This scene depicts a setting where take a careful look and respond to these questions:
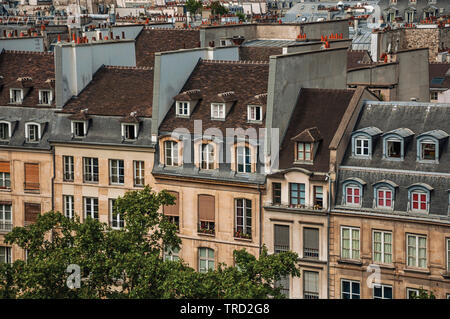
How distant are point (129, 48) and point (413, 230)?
25.2 meters

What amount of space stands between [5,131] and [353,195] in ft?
71.4

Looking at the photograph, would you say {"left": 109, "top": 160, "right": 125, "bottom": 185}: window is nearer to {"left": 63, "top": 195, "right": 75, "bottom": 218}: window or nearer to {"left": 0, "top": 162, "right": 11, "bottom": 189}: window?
{"left": 63, "top": 195, "right": 75, "bottom": 218}: window

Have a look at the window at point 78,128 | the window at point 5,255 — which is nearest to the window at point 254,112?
the window at point 78,128

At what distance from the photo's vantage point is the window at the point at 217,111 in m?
61.7

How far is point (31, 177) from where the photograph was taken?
6638cm

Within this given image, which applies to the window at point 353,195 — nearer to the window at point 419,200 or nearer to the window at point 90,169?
the window at point 419,200

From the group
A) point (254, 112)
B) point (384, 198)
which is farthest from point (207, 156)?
point (384, 198)

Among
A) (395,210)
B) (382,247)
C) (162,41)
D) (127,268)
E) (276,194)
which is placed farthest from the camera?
(162,41)

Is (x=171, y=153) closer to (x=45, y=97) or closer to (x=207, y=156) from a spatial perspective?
(x=207, y=156)

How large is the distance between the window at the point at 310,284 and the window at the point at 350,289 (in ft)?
4.54

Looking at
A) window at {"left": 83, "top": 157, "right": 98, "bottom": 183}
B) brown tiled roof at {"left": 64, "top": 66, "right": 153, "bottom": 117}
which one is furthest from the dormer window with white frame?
window at {"left": 83, "top": 157, "right": 98, "bottom": 183}

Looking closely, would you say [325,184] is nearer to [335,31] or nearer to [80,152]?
[80,152]

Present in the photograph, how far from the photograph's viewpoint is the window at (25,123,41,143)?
2606 inches
